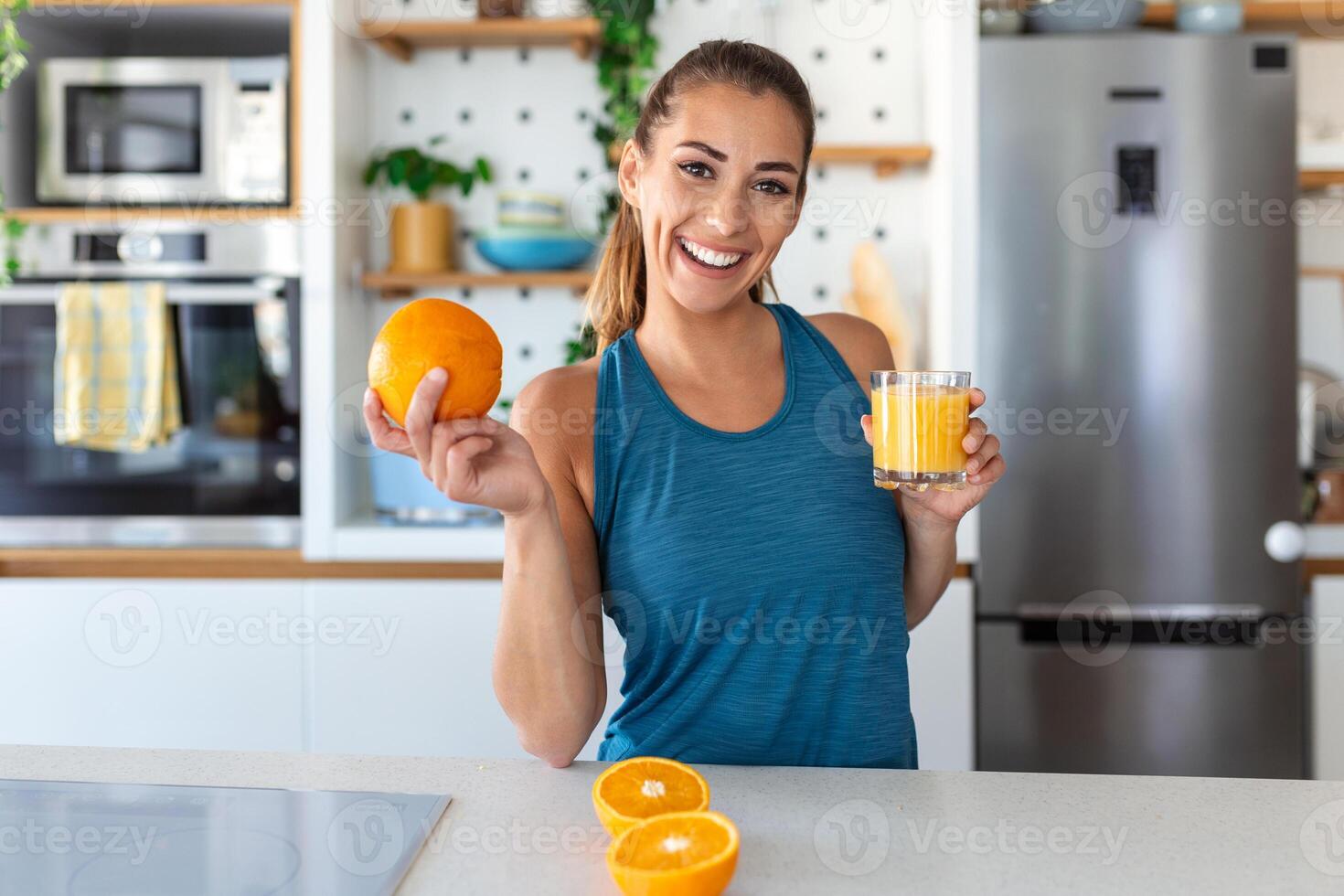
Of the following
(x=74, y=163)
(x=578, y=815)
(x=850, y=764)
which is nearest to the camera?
(x=578, y=815)

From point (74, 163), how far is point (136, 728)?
1.22 m

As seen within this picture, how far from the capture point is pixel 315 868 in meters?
0.84

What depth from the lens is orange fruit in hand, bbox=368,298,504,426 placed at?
916 mm

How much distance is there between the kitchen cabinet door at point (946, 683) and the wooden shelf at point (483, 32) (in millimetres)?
1475

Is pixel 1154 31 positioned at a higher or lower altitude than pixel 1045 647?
higher

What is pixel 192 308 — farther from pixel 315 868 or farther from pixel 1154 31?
pixel 1154 31

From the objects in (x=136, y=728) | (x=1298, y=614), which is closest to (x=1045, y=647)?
(x=1298, y=614)

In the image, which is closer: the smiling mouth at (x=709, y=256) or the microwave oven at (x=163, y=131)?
the smiling mouth at (x=709, y=256)

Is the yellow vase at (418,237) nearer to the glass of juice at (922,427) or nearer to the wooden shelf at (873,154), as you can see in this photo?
the wooden shelf at (873,154)

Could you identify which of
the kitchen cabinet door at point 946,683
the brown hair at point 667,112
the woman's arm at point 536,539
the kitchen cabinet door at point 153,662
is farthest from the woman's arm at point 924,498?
the kitchen cabinet door at point 153,662

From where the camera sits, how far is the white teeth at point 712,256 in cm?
117

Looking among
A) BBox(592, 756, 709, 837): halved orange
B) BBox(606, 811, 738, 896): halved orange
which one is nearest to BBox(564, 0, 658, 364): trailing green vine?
BBox(592, 756, 709, 837): halved orange

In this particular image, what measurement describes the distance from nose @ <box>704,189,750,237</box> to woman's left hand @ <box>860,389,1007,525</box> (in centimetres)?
24

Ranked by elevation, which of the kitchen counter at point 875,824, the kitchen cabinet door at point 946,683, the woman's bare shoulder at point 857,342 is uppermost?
the woman's bare shoulder at point 857,342
